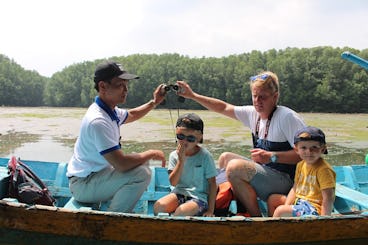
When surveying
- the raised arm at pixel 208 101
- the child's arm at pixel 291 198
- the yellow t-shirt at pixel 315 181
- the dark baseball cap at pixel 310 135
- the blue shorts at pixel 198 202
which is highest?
the raised arm at pixel 208 101

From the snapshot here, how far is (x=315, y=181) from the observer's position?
9.86 ft

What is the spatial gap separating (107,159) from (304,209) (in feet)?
4.48

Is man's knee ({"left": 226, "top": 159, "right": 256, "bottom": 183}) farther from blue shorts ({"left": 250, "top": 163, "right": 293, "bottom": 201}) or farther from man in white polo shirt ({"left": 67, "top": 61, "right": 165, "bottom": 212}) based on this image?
man in white polo shirt ({"left": 67, "top": 61, "right": 165, "bottom": 212})

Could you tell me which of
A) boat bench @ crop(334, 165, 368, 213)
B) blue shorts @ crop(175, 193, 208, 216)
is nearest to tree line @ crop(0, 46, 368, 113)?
boat bench @ crop(334, 165, 368, 213)

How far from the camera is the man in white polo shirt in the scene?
118 inches

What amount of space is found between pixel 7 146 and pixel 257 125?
359 inches

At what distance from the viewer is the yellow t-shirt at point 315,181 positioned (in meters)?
2.94

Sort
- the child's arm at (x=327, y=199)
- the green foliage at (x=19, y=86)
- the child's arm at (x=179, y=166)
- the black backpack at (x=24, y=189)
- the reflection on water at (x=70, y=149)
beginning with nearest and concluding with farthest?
the child's arm at (x=327, y=199)
the child's arm at (x=179, y=166)
the black backpack at (x=24, y=189)
the reflection on water at (x=70, y=149)
the green foliage at (x=19, y=86)

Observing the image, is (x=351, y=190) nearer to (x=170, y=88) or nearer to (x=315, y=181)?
(x=315, y=181)

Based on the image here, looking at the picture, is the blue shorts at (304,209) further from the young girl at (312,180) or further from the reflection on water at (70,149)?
the reflection on water at (70,149)

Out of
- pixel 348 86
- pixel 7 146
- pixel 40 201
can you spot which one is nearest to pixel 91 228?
pixel 40 201

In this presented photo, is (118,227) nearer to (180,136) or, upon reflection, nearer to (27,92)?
(180,136)

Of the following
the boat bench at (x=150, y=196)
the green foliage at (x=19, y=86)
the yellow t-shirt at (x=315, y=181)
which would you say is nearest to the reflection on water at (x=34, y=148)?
the boat bench at (x=150, y=196)

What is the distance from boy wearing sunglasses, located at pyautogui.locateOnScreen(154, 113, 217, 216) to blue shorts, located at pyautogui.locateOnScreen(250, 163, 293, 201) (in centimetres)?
34
